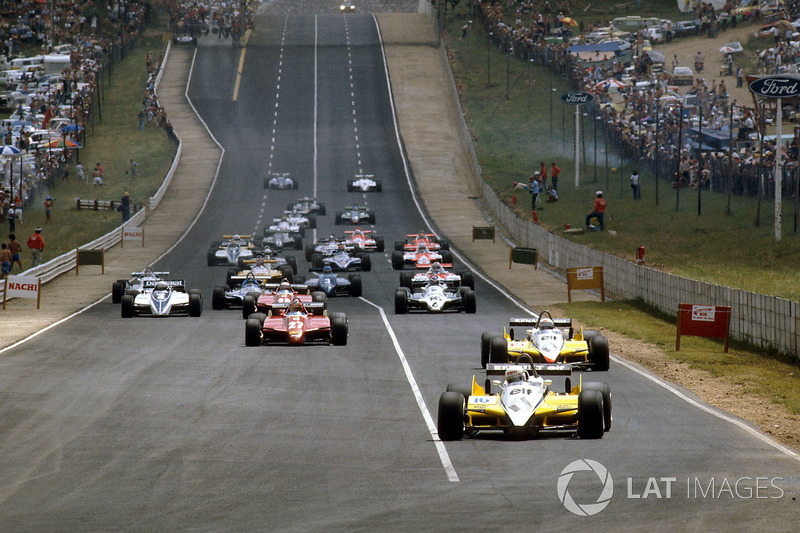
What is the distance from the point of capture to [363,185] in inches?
2881

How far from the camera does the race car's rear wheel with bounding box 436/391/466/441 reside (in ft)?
52.6

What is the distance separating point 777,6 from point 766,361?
61.6 metres

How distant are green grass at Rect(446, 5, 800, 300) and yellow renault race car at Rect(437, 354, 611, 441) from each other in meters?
17.7

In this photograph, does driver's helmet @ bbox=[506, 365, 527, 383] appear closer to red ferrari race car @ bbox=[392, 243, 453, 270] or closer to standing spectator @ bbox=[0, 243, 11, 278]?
red ferrari race car @ bbox=[392, 243, 453, 270]

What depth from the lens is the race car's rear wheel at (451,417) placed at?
52.6 feet

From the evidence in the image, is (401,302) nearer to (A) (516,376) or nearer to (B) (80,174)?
(A) (516,376)

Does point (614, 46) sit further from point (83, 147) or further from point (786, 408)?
point (786, 408)

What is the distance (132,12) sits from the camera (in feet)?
358

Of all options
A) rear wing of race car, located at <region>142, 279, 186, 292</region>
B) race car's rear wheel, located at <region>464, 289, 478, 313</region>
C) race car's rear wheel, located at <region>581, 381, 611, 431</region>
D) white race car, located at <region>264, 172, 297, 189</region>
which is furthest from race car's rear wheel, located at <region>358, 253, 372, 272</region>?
race car's rear wheel, located at <region>581, 381, 611, 431</region>

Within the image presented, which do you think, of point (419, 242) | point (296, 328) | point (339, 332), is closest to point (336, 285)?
point (419, 242)

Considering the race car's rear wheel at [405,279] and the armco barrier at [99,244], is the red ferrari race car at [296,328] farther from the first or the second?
the armco barrier at [99,244]

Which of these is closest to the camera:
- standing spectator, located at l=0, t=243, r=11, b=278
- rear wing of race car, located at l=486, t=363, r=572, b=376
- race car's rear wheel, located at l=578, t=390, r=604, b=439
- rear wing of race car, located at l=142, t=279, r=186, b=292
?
race car's rear wheel, located at l=578, t=390, r=604, b=439

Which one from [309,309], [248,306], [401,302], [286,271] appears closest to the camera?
[309,309]

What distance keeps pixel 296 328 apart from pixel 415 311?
786cm
